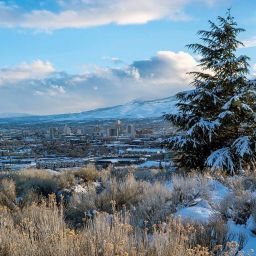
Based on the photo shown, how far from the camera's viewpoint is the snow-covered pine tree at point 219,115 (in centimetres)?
1562

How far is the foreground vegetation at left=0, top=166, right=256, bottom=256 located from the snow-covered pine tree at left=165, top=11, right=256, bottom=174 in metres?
2.40

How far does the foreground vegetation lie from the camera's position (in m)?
5.01

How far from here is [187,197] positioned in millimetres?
9133

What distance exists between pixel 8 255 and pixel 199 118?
12.0 metres

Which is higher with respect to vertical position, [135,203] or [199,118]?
[199,118]

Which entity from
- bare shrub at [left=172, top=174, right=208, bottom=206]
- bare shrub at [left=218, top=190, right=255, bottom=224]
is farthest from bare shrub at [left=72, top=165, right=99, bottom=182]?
bare shrub at [left=218, top=190, right=255, bottom=224]

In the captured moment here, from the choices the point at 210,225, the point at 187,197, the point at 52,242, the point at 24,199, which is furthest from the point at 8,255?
the point at 24,199

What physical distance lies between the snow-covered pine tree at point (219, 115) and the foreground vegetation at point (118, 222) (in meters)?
2.40

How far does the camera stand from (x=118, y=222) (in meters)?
5.60

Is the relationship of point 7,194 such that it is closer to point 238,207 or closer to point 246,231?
point 238,207

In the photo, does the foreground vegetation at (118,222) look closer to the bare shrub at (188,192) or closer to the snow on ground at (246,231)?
the bare shrub at (188,192)

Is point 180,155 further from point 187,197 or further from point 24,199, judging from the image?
point 187,197

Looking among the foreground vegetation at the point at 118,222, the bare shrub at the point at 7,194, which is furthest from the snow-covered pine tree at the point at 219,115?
the bare shrub at the point at 7,194

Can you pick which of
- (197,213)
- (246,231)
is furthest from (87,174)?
(246,231)
